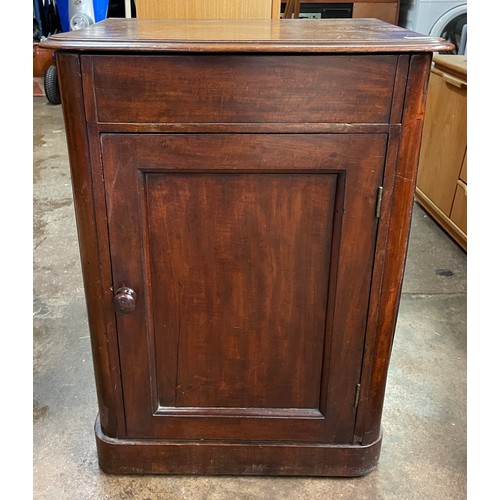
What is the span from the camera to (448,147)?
2.36 metres

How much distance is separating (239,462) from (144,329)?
1.33 feet

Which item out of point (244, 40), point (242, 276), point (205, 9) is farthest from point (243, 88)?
point (205, 9)

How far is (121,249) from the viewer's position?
1025mm

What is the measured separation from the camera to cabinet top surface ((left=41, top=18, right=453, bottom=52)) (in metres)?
0.85

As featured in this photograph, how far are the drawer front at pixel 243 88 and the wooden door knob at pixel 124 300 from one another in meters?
0.33

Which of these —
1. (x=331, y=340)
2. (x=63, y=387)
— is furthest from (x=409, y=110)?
(x=63, y=387)

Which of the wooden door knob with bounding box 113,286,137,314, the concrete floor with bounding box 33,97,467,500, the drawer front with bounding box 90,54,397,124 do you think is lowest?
the concrete floor with bounding box 33,97,467,500

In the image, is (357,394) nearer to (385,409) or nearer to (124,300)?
(385,409)

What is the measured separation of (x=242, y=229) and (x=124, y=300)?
265mm

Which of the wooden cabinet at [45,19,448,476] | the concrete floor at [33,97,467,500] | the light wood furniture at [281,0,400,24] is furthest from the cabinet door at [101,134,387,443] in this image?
the light wood furniture at [281,0,400,24]

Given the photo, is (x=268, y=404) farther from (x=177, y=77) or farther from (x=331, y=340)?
(x=177, y=77)

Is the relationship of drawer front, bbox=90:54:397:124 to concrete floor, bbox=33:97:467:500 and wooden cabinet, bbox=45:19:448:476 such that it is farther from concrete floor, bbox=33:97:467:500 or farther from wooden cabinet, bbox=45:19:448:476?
concrete floor, bbox=33:97:467:500

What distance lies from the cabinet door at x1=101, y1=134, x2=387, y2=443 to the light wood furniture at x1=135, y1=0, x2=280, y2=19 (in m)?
0.78

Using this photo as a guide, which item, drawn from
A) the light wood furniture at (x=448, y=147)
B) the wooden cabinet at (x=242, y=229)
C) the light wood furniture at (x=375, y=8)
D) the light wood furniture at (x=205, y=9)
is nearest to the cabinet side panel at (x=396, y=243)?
the wooden cabinet at (x=242, y=229)
